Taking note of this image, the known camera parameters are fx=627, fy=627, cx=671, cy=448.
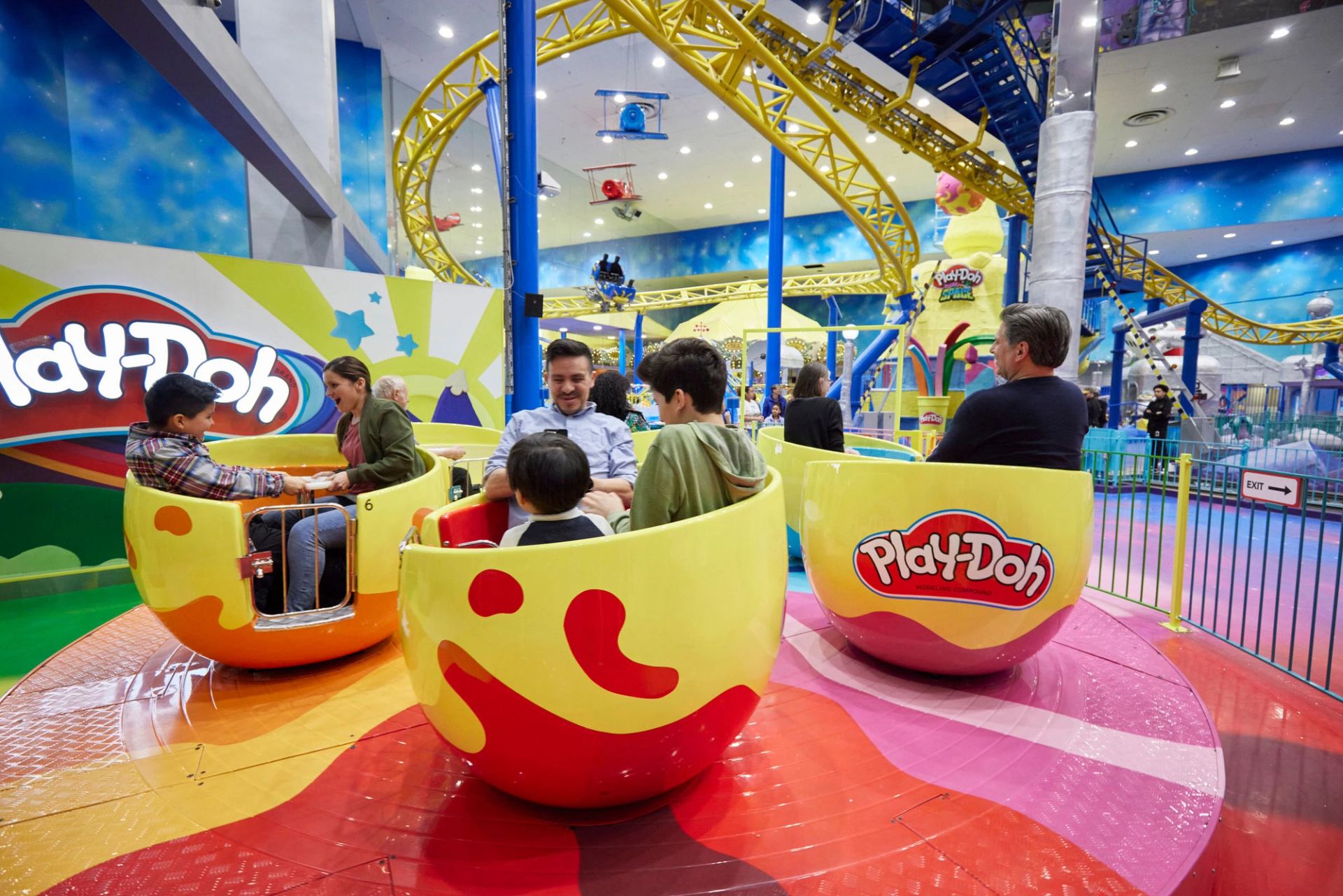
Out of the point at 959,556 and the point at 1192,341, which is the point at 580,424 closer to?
the point at 959,556

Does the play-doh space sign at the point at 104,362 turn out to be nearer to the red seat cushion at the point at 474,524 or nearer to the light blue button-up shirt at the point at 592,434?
the light blue button-up shirt at the point at 592,434

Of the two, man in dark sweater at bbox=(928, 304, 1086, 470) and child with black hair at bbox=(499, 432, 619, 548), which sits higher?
man in dark sweater at bbox=(928, 304, 1086, 470)

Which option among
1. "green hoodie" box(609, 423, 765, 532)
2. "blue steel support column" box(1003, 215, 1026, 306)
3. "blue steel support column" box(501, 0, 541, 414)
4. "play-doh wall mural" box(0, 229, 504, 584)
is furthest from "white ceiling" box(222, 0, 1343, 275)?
"green hoodie" box(609, 423, 765, 532)

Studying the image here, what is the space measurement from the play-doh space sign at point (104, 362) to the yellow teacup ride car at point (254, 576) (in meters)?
1.86

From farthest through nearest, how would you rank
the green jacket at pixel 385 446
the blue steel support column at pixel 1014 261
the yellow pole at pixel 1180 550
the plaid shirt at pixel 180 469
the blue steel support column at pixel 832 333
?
the blue steel support column at pixel 832 333 → the blue steel support column at pixel 1014 261 → the yellow pole at pixel 1180 550 → the green jacket at pixel 385 446 → the plaid shirt at pixel 180 469

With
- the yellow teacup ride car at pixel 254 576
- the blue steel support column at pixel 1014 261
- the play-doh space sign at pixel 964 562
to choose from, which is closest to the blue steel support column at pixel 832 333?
the blue steel support column at pixel 1014 261

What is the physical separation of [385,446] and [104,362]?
98.6 inches

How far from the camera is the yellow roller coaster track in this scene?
7.51 m

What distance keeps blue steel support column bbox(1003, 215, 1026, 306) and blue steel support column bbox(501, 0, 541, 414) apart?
963 cm

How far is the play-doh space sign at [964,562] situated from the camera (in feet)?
6.89

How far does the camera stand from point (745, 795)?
1.70 m

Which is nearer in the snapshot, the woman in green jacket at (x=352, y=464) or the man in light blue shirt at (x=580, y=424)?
the woman in green jacket at (x=352, y=464)

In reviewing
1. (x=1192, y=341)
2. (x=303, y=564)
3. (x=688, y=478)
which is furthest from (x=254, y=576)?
(x=1192, y=341)

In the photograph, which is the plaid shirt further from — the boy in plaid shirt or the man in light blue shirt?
the man in light blue shirt
